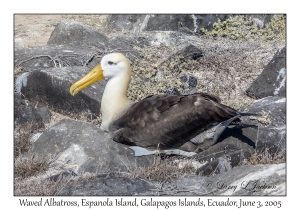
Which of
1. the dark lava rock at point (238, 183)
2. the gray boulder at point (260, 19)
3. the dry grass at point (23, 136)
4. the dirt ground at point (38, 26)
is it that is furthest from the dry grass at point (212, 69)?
the dark lava rock at point (238, 183)

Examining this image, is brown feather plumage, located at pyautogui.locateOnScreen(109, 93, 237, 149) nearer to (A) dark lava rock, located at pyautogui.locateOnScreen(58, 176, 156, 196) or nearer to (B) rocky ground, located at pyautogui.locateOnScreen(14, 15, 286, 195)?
(B) rocky ground, located at pyautogui.locateOnScreen(14, 15, 286, 195)

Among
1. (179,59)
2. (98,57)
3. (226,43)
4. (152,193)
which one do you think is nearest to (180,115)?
(152,193)

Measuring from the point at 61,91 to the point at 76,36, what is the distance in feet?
7.56

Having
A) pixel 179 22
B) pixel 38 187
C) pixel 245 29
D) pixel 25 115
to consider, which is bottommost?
pixel 38 187

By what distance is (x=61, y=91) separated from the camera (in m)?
8.01

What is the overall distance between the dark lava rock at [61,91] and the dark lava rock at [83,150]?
1.10 meters

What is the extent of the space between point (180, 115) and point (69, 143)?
4.16ft

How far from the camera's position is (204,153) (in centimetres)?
621

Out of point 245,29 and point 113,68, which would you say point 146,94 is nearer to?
point 113,68

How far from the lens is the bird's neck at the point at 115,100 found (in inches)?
273

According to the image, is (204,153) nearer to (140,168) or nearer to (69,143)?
(140,168)

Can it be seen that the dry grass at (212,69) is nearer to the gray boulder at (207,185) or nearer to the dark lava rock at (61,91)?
the dark lava rock at (61,91)
